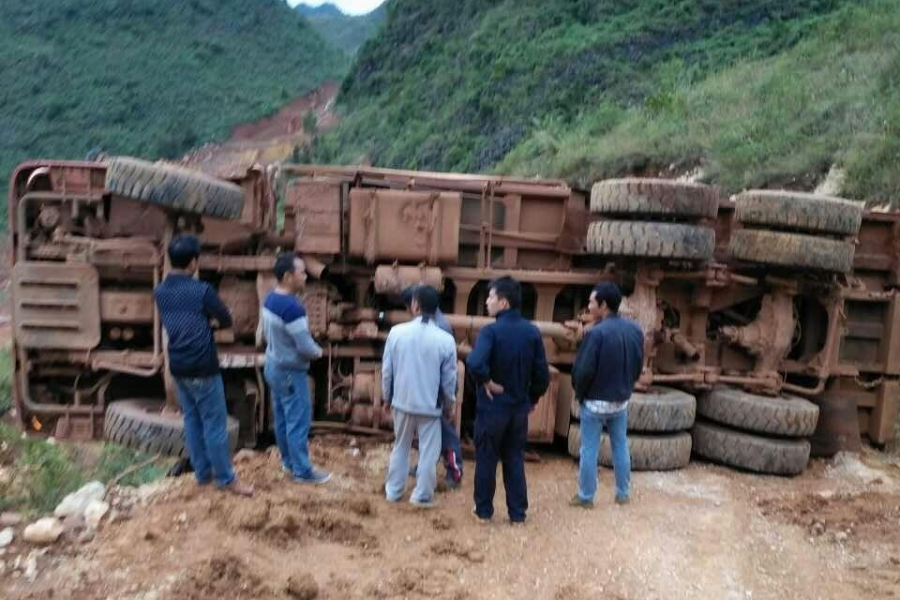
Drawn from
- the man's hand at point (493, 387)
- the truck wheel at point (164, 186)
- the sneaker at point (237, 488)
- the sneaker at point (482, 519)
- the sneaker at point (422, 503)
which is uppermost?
the truck wheel at point (164, 186)

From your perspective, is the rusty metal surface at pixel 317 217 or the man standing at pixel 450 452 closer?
the man standing at pixel 450 452

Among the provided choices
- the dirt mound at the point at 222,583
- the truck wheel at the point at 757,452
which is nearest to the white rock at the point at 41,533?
the dirt mound at the point at 222,583

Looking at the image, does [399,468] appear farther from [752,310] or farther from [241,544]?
[752,310]

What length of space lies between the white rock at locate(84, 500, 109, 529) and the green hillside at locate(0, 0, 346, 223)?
128 feet

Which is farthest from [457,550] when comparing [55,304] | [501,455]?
[55,304]

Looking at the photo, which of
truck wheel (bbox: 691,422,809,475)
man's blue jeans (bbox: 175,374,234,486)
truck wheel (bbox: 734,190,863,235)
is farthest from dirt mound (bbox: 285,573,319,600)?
truck wheel (bbox: 734,190,863,235)

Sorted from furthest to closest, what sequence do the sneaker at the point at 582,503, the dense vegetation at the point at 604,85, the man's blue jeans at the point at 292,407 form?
the dense vegetation at the point at 604,85 → the sneaker at the point at 582,503 → the man's blue jeans at the point at 292,407

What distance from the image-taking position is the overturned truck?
667cm

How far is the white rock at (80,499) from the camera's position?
470 cm

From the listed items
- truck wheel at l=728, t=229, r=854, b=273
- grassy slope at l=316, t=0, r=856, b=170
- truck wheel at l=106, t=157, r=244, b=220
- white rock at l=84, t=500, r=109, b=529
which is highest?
grassy slope at l=316, t=0, r=856, b=170

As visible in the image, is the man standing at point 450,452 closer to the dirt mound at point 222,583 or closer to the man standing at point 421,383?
the man standing at point 421,383

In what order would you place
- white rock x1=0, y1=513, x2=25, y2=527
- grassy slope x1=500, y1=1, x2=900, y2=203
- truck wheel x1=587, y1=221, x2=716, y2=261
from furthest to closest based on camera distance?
grassy slope x1=500, y1=1, x2=900, y2=203, truck wheel x1=587, y1=221, x2=716, y2=261, white rock x1=0, y1=513, x2=25, y2=527

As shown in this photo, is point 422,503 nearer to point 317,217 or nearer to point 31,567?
point 31,567

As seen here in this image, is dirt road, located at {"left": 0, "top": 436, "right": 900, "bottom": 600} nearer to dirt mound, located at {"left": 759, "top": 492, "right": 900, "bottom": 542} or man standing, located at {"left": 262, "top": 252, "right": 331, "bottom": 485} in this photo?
dirt mound, located at {"left": 759, "top": 492, "right": 900, "bottom": 542}
